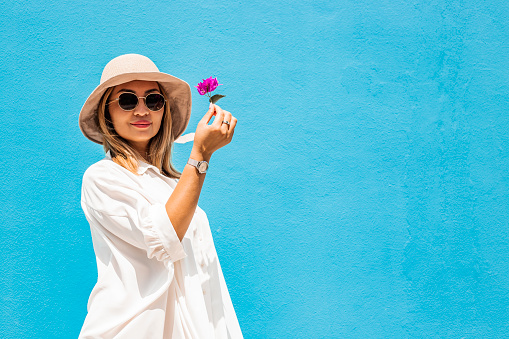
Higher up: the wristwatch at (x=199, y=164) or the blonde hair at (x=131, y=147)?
the blonde hair at (x=131, y=147)

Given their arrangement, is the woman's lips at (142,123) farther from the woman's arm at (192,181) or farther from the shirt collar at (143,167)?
the woman's arm at (192,181)

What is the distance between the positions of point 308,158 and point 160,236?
166 cm

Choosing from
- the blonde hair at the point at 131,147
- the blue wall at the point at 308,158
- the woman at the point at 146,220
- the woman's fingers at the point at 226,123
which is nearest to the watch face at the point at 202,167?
the woman at the point at 146,220

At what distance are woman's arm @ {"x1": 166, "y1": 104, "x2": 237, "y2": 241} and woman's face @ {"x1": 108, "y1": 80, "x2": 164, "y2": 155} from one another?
327mm

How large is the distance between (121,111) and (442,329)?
2.22 m

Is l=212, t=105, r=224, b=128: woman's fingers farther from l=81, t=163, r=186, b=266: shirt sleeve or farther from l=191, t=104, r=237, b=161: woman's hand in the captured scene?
l=81, t=163, r=186, b=266: shirt sleeve

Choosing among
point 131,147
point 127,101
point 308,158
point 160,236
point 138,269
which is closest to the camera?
point 160,236

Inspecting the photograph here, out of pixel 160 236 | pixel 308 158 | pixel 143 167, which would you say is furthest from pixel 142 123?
pixel 308 158

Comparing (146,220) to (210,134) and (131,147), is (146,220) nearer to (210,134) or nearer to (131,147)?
(210,134)

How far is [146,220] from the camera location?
1537mm

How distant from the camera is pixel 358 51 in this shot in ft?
10.4

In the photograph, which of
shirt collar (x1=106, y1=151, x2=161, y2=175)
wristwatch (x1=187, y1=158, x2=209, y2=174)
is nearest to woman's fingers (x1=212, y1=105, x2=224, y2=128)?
wristwatch (x1=187, y1=158, x2=209, y2=174)

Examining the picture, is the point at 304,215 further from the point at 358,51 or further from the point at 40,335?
the point at 40,335

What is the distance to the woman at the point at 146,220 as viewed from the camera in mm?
1555
